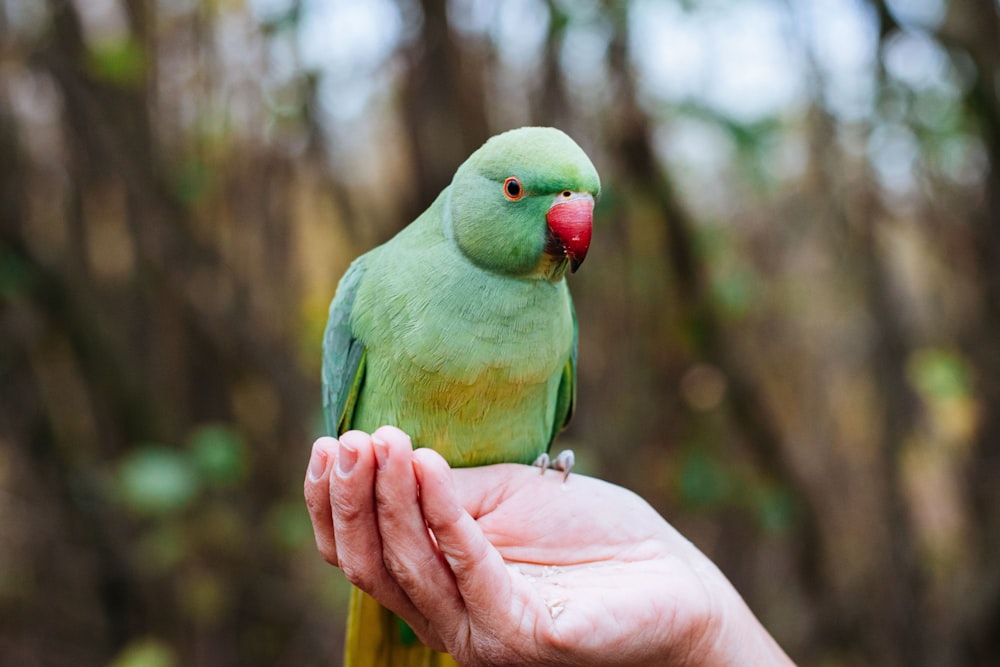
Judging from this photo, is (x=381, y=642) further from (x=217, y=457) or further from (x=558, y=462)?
(x=217, y=457)

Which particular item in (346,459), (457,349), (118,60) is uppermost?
(118,60)

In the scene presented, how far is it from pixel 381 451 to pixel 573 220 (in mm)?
714

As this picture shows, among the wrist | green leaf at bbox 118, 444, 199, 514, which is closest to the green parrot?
the wrist

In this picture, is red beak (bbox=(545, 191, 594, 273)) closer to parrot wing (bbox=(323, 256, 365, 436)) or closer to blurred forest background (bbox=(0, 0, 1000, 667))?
parrot wing (bbox=(323, 256, 365, 436))

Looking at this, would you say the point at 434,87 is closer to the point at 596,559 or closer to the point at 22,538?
the point at 596,559

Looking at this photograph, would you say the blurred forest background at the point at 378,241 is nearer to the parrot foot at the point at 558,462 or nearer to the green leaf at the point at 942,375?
the green leaf at the point at 942,375

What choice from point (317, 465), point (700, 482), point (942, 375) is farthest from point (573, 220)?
point (700, 482)

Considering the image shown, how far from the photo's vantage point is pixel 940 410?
459 cm

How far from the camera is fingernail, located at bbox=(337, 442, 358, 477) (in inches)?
59.8

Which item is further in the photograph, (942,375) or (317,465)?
(942,375)

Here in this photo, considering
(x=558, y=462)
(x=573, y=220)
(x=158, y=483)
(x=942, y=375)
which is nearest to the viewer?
(x=573, y=220)

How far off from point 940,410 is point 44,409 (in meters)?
4.99

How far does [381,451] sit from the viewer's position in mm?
1520

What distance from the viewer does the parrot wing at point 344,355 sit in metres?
2.21
